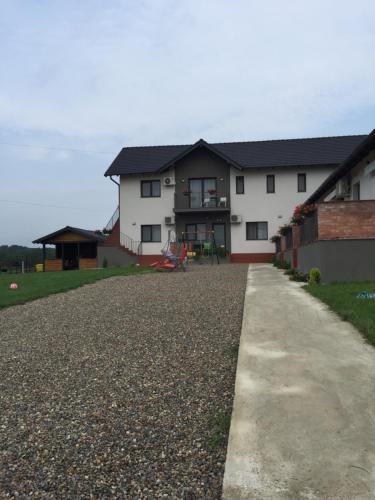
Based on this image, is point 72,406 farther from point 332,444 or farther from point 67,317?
point 67,317

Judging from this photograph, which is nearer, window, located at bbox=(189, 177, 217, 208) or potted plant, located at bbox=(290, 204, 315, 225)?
potted plant, located at bbox=(290, 204, 315, 225)

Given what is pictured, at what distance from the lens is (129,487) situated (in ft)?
7.36

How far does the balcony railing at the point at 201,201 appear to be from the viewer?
24.9 meters

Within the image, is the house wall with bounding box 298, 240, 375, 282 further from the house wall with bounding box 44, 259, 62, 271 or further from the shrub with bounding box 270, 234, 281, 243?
the house wall with bounding box 44, 259, 62, 271

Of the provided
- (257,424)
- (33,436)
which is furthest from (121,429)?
(257,424)

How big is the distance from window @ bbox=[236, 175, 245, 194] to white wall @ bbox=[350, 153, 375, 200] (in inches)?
492

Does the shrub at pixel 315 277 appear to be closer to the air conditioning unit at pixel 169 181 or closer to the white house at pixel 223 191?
the white house at pixel 223 191

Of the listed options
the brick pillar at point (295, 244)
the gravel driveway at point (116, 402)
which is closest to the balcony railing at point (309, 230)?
the brick pillar at point (295, 244)

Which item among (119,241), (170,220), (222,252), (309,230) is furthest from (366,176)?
(119,241)

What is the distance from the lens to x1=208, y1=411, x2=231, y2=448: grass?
2679mm

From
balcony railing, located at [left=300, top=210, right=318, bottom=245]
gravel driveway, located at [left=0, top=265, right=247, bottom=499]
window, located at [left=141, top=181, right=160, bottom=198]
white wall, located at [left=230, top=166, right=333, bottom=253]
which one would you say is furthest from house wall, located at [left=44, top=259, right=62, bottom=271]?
gravel driveway, located at [left=0, top=265, right=247, bottom=499]

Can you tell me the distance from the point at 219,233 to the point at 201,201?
225 centimetres

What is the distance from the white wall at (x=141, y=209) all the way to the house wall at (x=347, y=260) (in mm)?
16436

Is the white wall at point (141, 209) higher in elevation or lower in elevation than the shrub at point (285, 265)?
higher
